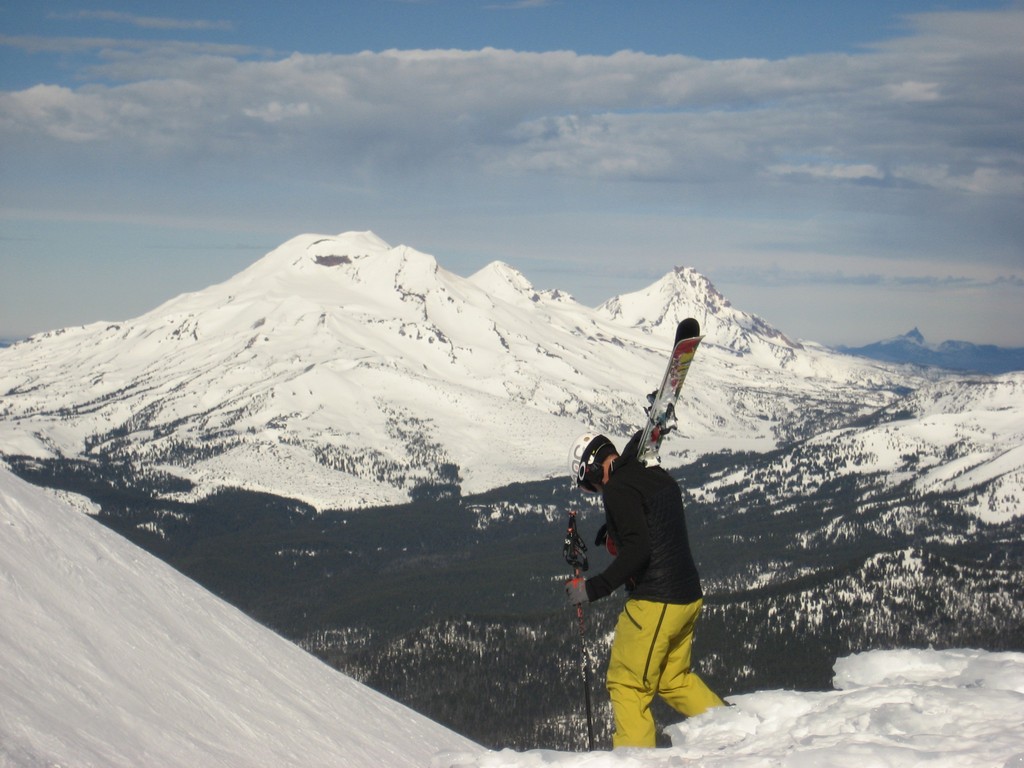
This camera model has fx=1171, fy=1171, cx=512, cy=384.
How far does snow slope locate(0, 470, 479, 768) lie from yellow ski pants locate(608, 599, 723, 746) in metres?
4.43

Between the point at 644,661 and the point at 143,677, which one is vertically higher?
the point at 644,661

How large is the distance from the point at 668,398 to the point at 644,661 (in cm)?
475

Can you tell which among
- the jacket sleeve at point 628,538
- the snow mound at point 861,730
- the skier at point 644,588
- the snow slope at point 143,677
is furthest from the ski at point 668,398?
the snow slope at point 143,677

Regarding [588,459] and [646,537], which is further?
[588,459]

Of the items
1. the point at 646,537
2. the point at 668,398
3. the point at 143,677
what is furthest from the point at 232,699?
the point at 668,398

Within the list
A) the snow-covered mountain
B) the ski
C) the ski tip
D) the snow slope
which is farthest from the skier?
the snow slope

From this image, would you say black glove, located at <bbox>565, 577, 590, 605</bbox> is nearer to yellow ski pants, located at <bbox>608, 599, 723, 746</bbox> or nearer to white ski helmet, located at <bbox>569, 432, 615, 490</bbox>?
yellow ski pants, located at <bbox>608, 599, 723, 746</bbox>

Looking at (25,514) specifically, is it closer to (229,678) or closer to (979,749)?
(229,678)

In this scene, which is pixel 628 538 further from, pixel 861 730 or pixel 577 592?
pixel 861 730

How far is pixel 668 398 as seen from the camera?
804 inches

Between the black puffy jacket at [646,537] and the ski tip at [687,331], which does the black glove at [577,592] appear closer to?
the black puffy jacket at [646,537]

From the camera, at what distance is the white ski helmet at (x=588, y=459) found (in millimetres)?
18625

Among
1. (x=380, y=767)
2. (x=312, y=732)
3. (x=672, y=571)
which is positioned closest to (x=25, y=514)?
(x=312, y=732)

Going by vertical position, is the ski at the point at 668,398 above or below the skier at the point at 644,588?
above
